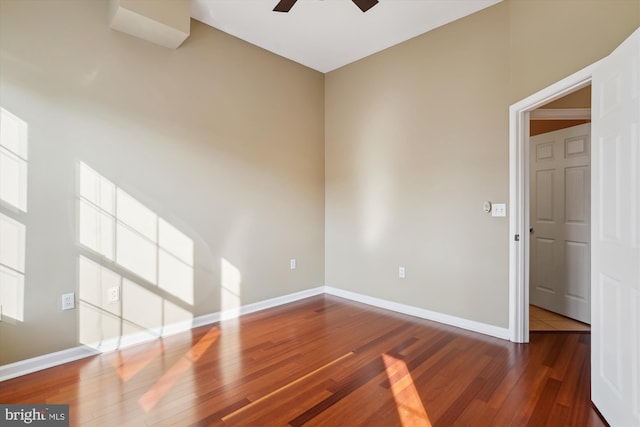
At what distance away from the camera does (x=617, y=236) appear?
163 cm

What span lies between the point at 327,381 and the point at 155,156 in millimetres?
2407

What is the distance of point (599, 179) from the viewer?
179cm

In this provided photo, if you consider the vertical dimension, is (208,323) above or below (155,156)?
below

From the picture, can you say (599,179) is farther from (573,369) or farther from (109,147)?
(109,147)

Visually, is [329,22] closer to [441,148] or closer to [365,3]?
[365,3]

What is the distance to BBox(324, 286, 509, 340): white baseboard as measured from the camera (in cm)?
291

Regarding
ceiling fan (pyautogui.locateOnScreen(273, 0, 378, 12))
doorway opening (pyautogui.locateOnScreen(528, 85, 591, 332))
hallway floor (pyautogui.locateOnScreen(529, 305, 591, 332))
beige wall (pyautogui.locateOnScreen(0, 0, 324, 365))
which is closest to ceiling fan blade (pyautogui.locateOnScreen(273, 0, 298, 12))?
ceiling fan (pyautogui.locateOnScreen(273, 0, 378, 12))

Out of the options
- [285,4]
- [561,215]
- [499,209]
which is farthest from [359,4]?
[561,215]

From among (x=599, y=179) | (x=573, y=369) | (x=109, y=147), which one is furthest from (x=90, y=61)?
(x=573, y=369)

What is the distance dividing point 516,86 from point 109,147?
3.49 meters

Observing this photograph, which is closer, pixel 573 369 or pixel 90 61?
pixel 573 369

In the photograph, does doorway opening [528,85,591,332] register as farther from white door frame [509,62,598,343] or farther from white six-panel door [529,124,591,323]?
white door frame [509,62,598,343]

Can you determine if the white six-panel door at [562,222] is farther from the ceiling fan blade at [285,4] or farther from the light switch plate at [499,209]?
the ceiling fan blade at [285,4]

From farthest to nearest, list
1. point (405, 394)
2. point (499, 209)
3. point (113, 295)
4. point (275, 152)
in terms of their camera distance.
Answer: point (275, 152)
point (499, 209)
point (113, 295)
point (405, 394)
